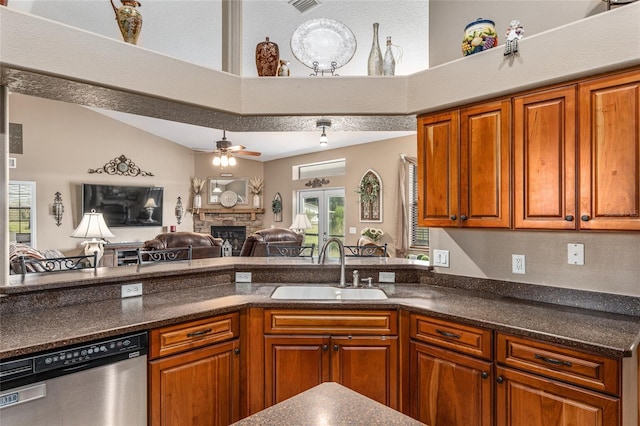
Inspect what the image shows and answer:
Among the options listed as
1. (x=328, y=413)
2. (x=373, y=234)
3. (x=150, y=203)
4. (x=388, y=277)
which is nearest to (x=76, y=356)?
(x=328, y=413)

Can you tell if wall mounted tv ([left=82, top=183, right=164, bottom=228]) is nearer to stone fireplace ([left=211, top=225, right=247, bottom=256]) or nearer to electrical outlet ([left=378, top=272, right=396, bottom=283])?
stone fireplace ([left=211, top=225, right=247, bottom=256])

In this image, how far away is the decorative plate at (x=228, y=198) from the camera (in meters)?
9.49

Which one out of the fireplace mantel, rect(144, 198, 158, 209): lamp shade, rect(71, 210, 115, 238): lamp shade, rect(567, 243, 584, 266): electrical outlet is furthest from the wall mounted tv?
rect(567, 243, 584, 266): electrical outlet

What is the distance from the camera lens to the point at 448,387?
196 cm

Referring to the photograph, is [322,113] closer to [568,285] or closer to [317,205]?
[568,285]

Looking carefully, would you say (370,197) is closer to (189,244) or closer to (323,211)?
(323,211)

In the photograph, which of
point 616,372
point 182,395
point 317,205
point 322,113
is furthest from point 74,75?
point 317,205

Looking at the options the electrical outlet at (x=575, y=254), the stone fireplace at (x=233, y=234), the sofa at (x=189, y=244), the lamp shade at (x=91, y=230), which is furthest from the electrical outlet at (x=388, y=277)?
the stone fireplace at (x=233, y=234)

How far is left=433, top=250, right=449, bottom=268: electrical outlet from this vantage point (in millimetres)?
2652

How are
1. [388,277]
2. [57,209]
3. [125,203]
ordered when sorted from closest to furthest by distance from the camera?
[388,277], [57,209], [125,203]

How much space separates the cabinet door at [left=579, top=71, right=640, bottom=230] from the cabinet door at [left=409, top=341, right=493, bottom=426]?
2.97 ft

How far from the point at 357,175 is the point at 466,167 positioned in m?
5.24

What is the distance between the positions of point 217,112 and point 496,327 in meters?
2.06

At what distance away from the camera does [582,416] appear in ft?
5.01
